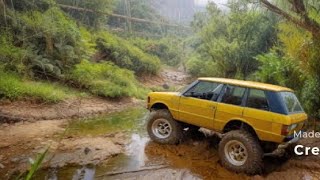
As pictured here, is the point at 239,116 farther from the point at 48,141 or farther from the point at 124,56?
the point at 124,56

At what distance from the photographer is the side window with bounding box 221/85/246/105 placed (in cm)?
675

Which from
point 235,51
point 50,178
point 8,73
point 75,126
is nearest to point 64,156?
point 50,178

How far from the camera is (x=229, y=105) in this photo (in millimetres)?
6758

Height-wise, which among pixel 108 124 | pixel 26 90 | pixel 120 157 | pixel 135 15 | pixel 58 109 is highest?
pixel 135 15

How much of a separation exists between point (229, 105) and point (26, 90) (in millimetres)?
7556

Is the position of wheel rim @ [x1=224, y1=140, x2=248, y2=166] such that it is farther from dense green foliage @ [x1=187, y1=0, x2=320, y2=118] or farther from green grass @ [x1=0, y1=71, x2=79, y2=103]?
green grass @ [x1=0, y1=71, x2=79, y2=103]

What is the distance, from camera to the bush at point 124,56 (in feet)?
66.1

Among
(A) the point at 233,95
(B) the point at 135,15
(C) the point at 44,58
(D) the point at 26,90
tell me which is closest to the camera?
(A) the point at 233,95

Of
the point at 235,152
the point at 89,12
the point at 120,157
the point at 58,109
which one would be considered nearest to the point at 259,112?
the point at 235,152

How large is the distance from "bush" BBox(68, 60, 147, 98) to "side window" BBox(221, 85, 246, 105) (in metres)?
7.75

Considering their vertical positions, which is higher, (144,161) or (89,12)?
(89,12)

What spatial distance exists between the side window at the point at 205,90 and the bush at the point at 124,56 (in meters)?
13.0

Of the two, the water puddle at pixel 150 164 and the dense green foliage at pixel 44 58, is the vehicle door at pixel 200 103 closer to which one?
the water puddle at pixel 150 164

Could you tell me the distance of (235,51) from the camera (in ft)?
62.4
